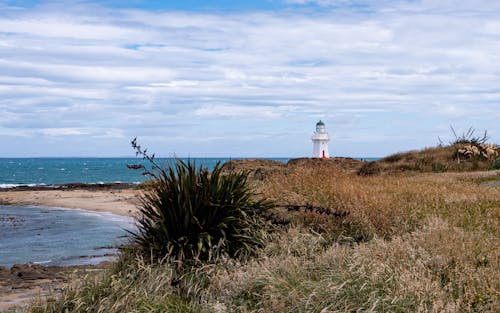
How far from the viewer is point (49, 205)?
33312 mm

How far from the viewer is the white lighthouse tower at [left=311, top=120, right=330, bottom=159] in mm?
44406

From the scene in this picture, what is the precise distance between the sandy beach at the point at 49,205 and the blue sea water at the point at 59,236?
1048 millimetres

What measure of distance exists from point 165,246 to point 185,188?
0.90 metres

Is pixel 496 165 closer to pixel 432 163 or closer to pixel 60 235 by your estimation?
pixel 432 163

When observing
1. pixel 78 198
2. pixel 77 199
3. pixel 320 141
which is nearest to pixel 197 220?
pixel 77 199

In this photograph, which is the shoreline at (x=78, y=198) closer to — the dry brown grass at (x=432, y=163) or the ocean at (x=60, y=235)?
the ocean at (x=60, y=235)

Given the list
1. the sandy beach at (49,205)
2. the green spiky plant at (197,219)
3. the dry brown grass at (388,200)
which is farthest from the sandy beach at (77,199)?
the green spiky plant at (197,219)

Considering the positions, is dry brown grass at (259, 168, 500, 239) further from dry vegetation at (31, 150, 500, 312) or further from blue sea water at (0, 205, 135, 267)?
blue sea water at (0, 205, 135, 267)

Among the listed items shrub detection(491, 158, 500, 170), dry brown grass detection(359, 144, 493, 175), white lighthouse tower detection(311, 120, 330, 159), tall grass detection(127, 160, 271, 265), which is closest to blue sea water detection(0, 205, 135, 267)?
tall grass detection(127, 160, 271, 265)

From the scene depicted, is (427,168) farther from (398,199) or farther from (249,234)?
(249,234)

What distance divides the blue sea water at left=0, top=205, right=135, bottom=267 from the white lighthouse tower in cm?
1972

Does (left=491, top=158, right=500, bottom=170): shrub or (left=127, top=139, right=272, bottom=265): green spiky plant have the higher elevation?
(left=491, top=158, right=500, bottom=170): shrub

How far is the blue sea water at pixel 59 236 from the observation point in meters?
15.6

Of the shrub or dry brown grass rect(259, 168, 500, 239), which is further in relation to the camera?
the shrub
